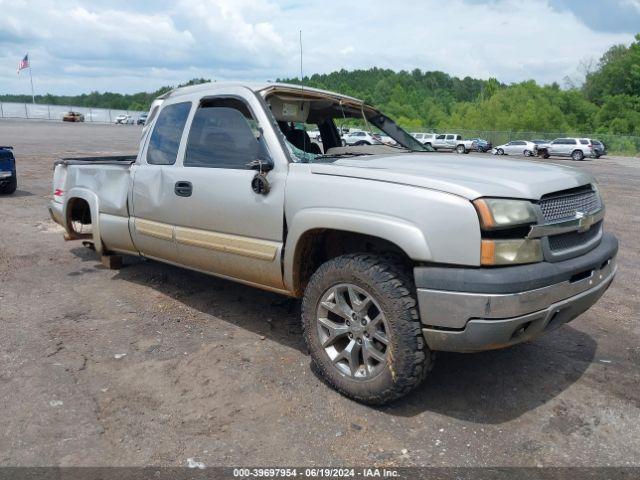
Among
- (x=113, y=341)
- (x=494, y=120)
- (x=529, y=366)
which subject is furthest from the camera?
(x=494, y=120)

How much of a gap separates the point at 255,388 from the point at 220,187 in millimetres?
1426

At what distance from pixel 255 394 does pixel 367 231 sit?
1.23m

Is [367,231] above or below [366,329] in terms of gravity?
above

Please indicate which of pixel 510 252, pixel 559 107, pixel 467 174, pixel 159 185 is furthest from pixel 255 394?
pixel 559 107

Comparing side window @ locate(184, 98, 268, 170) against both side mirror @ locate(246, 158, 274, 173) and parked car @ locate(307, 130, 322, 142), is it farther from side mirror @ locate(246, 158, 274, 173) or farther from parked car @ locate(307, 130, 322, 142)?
parked car @ locate(307, 130, 322, 142)

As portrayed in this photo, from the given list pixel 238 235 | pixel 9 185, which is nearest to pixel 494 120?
pixel 9 185

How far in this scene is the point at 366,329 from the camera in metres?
3.08

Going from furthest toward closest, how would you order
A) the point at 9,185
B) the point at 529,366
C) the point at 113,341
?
the point at 9,185 < the point at 113,341 < the point at 529,366

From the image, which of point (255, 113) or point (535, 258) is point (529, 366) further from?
point (255, 113)

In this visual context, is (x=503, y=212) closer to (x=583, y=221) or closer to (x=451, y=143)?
(x=583, y=221)

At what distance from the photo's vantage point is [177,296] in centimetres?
506

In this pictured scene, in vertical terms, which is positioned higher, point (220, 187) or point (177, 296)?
point (220, 187)

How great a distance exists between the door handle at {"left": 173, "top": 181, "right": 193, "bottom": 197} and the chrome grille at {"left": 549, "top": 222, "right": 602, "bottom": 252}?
255 cm

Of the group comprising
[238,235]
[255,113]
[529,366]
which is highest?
[255,113]
